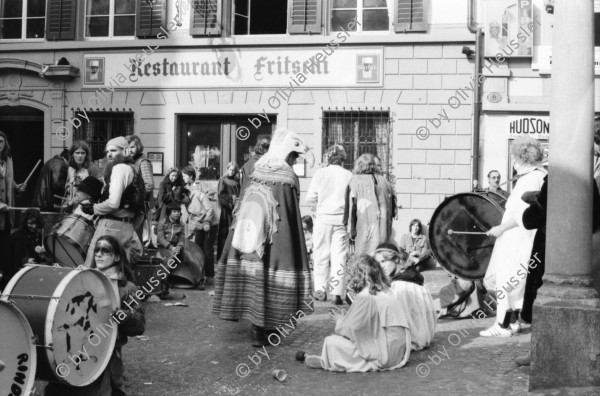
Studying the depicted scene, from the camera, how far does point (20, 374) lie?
4906 mm

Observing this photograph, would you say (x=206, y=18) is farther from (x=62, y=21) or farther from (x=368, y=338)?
(x=368, y=338)

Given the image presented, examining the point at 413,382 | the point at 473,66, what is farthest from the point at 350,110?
the point at 413,382

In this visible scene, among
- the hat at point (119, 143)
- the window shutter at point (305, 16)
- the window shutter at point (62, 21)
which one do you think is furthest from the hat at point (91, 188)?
the window shutter at point (62, 21)

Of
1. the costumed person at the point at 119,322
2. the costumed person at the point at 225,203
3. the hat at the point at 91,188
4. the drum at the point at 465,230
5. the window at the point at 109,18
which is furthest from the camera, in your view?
the window at the point at 109,18

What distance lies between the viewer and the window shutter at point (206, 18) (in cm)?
1892

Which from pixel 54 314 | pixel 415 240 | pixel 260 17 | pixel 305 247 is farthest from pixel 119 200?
pixel 260 17

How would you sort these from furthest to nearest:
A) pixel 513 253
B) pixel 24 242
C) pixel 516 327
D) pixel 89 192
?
pixel 24 242 → pixel 516 327 → pixel 89 192 → pixel 513 253

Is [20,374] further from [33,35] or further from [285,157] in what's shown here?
[33,35]

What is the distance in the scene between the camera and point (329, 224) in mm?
11539

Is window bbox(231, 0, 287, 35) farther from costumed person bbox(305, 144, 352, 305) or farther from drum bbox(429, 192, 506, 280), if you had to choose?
drum bbox(429, 192, 506, 280)

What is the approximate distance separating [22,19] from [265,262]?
13.9 meters

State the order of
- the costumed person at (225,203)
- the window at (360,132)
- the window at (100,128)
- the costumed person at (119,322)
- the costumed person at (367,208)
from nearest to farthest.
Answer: the costumed person at (119,322) → the costumed person at (367,208) → the costumed person at (225,203) → the window at (360,132) → the window at (100,128)

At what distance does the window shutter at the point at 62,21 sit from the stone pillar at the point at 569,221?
578 inches

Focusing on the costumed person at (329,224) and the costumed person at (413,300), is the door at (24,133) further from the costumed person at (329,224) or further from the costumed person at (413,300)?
the costumed person at (413,300)
